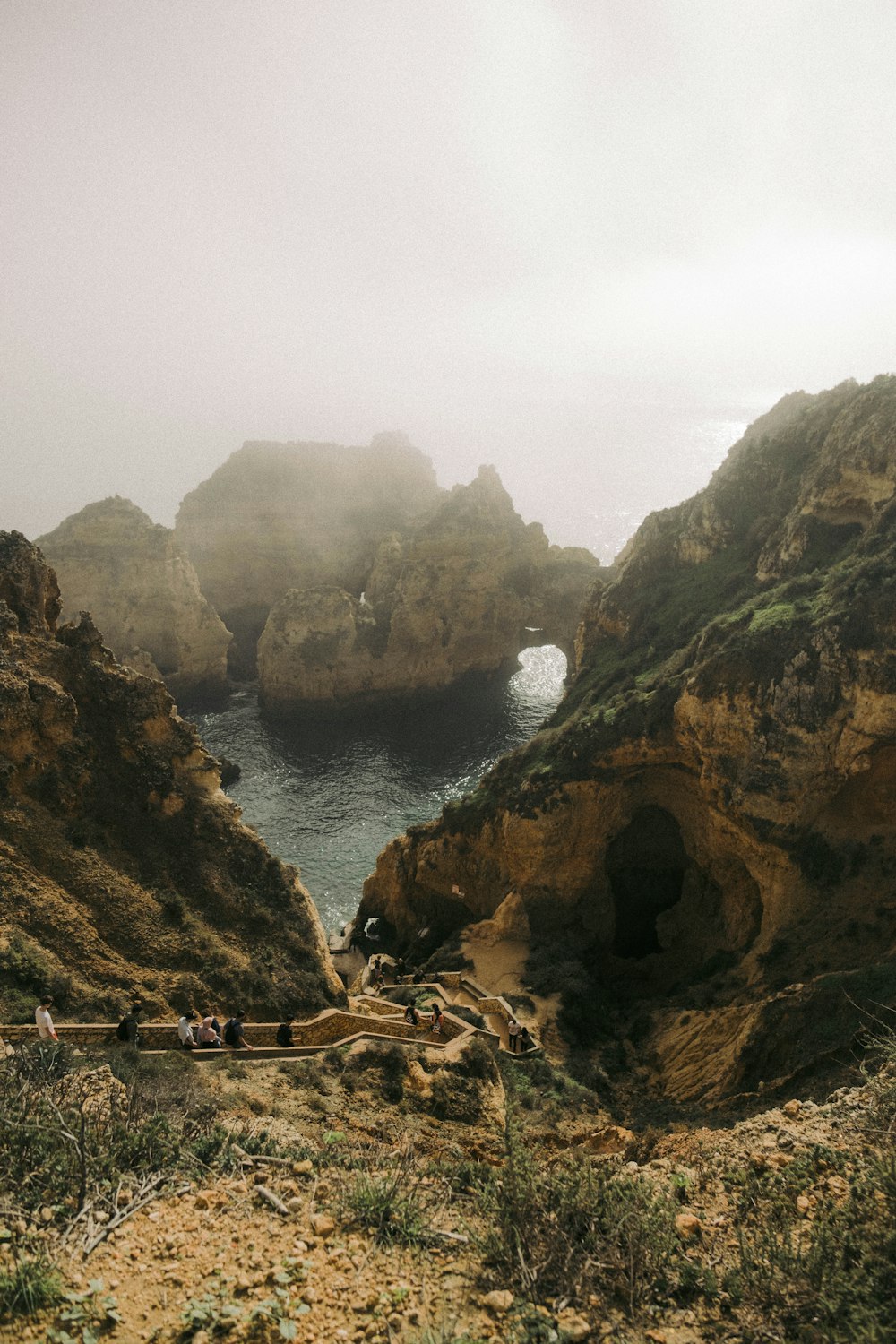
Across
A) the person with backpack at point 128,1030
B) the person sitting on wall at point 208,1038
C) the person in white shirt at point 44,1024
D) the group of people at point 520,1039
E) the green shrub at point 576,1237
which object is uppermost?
the person in white shirt at point 44,1024

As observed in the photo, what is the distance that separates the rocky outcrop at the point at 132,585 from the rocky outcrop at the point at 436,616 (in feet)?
26.1

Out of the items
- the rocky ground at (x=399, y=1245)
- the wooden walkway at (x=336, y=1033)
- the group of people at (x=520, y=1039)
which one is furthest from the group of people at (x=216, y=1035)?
the group of people at (x=520, y=1039)

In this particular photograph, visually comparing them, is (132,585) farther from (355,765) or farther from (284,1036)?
(284,1036)

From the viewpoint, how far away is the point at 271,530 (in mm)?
91812

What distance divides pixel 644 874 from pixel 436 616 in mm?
42097

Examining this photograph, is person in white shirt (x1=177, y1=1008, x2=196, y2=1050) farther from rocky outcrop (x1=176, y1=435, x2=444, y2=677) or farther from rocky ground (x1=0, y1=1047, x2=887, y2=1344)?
→ rocky outcrop (x1=176, y1=435, x2=444, y2=677)

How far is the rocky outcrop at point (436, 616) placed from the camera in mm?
68875

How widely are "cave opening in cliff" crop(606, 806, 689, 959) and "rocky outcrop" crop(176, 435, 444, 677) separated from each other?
62325 mm

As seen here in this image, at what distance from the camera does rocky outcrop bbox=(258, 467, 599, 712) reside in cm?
6888

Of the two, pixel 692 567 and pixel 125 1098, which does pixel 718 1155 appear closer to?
pixel 125 1098

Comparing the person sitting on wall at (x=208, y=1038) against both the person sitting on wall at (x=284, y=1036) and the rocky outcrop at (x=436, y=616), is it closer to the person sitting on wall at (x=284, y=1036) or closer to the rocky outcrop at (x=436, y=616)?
the person sitting on wall at (x=284, y=1036)

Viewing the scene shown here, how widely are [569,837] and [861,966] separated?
41.0 feet

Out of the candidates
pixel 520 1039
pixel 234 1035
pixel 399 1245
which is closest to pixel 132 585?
pixel 520 1039

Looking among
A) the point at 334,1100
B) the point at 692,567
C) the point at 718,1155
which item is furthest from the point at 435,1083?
the point at 692,567
